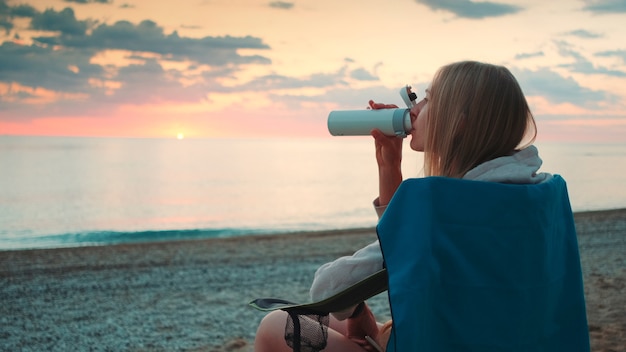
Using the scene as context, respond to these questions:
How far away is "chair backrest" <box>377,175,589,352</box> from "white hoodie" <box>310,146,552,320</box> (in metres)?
0.05

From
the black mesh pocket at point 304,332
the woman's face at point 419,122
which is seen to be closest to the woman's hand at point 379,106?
the woman's face at point 419,122

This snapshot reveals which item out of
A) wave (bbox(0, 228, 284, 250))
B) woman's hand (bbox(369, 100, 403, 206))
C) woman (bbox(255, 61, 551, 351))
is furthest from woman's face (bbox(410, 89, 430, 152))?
wave (bbox(0, 228, 284, 250))

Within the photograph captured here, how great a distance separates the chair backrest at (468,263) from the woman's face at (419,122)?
35 centimetres

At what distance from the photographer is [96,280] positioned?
8.61 m

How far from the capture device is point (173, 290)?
779 centimetres

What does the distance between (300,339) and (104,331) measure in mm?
4502

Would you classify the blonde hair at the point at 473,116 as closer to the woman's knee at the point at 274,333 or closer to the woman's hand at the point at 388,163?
the woman's hand at the point at 388,163

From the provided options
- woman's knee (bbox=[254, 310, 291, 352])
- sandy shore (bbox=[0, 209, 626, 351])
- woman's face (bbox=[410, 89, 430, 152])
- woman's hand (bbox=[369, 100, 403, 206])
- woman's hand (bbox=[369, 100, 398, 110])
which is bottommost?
sandy shore (bbox=[0, 209, 626, 351])

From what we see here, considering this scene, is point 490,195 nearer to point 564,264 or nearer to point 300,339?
point 564,264

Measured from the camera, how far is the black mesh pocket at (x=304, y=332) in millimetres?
1942

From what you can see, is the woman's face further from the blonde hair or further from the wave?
the wave

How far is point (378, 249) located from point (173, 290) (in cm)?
634

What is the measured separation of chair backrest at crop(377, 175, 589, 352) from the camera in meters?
1.60

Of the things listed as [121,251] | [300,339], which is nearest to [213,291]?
[121,251]
